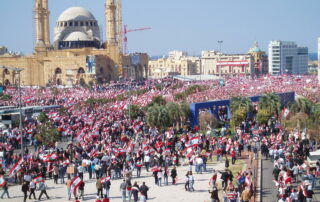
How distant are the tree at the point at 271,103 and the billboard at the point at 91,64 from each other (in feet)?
181

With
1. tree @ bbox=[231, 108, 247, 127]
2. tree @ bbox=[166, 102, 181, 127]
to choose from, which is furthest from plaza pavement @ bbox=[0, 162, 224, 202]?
tree @ bbox=[166, 102, 181, 127]

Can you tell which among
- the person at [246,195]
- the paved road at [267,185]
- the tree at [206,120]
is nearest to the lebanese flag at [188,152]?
the paved road at [267,185]

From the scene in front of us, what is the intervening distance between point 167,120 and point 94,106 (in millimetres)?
13109

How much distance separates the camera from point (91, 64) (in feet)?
292

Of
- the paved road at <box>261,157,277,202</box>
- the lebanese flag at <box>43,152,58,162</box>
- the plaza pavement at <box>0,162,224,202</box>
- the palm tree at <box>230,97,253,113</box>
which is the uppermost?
the palm tree at <box>230,97,253,113</box>

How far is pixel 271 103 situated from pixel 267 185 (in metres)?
16.9

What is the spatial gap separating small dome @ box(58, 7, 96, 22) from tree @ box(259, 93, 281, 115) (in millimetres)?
74846

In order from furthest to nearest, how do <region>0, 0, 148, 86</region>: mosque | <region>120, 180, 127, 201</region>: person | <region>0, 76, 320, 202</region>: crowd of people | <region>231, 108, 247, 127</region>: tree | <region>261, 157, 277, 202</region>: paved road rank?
<region>0, 0, 148, 86</region>: mosque < <region>231, 108, 247, 127</region>: tree < <region>0, 76, 320, 202</region>: crowd of people < <region>120, 180, 127, 201</region>: person < <region>261, 157, 277, 202</region>: paved road

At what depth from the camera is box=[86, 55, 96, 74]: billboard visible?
88.8 meters

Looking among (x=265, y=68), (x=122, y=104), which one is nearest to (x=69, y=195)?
(x=122, y=104)

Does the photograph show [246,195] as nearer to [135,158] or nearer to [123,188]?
[123,188]

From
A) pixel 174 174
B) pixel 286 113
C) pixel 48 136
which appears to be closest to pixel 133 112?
pixel 48 136

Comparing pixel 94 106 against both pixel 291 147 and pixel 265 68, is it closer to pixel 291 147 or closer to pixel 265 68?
pixel 291 147

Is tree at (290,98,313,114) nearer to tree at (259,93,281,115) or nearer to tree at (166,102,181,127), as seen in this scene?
tree at (259,93,281,115)
